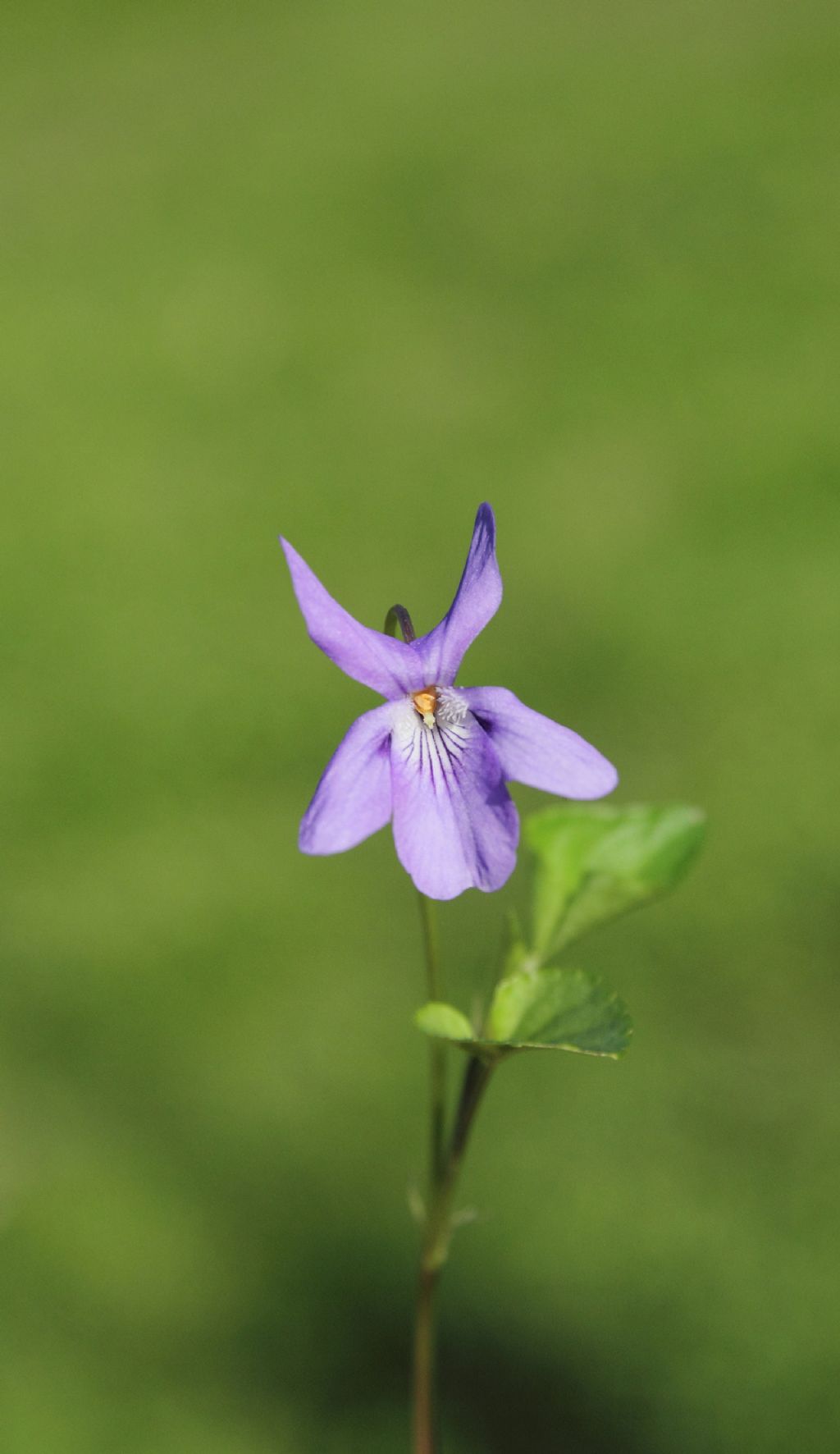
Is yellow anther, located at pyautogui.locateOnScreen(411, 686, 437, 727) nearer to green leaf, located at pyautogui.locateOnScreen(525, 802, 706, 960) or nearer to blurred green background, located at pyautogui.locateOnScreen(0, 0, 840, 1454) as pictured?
green leaf, located at pyautogui.locateOnScreen(525, 802, 706, 960)

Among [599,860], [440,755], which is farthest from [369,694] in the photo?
[440,755]

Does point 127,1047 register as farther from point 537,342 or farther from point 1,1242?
point 537,342

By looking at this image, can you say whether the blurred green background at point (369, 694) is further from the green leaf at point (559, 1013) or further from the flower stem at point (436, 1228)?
the green leaf at point (559, 1013)

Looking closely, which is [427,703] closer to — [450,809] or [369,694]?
[450,809]

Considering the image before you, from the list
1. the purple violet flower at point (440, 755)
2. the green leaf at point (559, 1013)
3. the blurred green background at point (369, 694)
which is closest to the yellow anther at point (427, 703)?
the purple violet flower at point (440, 755)

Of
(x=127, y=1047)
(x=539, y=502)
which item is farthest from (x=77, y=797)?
(x=539, y=502)
